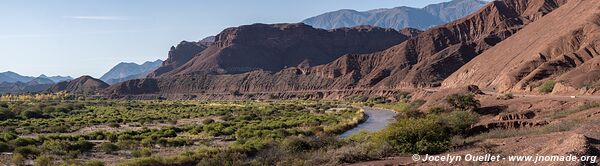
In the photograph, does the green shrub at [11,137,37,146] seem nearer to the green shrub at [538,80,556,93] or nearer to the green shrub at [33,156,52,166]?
the green shrub at [33,156,52,166]

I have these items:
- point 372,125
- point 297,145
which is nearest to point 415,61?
point 372,125

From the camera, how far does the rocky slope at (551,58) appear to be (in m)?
61.5

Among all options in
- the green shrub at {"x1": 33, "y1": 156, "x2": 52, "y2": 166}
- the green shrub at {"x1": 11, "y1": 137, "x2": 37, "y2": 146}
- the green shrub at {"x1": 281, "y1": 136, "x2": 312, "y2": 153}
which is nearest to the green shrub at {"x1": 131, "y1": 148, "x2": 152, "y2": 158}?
Answer: the green shrub at {"x1": 33, "y1": 156, "x2": 52, "y2": 166}

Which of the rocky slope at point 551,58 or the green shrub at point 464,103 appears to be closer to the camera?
the green shrub at point 464,103

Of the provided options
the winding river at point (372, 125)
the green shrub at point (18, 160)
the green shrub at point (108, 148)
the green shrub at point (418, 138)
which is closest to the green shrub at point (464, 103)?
the winding river at point (372, 125)

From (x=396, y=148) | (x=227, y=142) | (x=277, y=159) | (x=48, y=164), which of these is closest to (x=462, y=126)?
(x=396, y=148)

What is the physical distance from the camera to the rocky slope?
61.5 m

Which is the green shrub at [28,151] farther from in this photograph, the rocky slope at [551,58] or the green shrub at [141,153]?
the rocky slope at [551,58]

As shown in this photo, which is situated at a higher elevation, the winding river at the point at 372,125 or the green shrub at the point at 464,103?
the green shrub at the point at 464,103

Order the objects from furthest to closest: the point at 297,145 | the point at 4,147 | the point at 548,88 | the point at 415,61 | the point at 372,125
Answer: the point at 415,61, the point at 548,88, the point at 372,125, the point at 4,147, the point at 297,145

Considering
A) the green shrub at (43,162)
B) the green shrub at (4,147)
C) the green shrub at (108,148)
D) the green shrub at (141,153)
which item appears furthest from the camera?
the green shrub at (108,148)

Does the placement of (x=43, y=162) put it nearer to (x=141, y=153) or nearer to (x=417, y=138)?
(x=141, y=153)

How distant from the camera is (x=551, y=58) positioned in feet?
A: 263

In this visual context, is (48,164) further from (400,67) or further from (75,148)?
(400,67)
